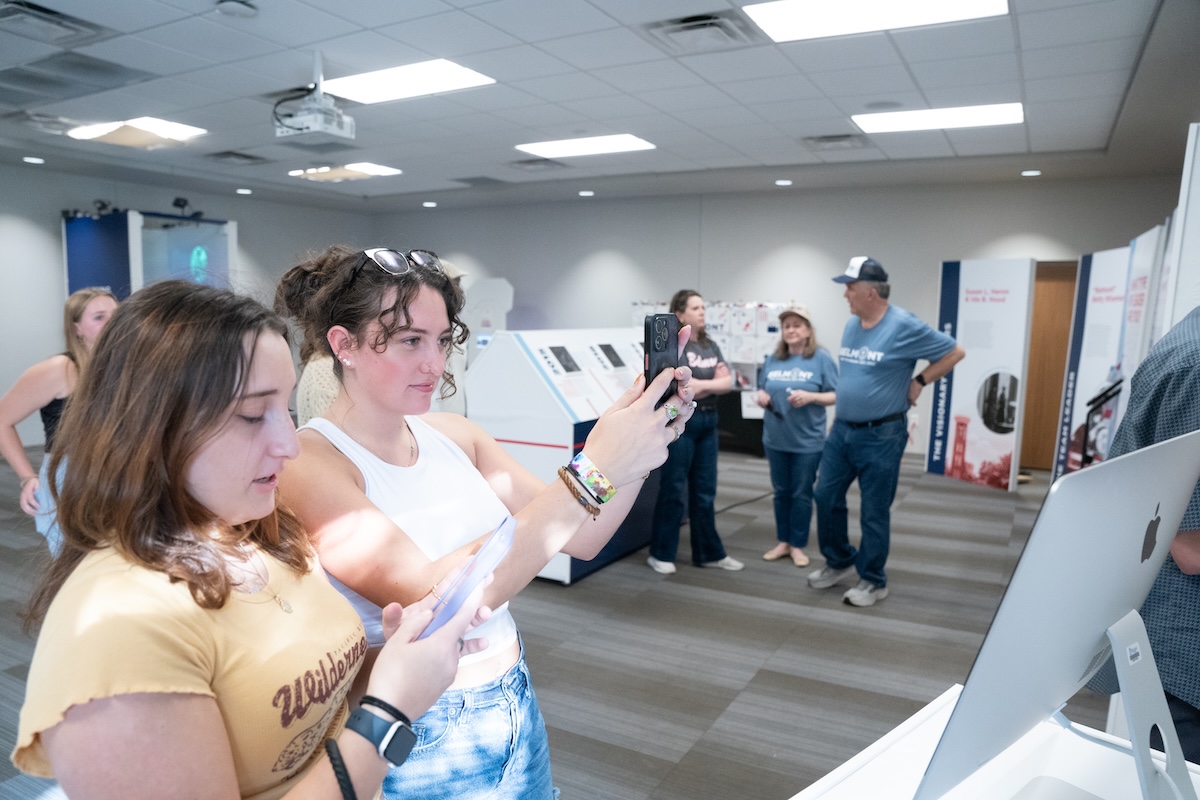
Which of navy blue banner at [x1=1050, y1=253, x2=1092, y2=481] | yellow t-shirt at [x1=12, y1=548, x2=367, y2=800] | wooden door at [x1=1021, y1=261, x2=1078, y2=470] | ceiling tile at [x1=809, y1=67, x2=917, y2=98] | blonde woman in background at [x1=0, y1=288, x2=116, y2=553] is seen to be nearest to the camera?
yellow t-shirt at [x1=12, y1=548, x2=367, y2=800]

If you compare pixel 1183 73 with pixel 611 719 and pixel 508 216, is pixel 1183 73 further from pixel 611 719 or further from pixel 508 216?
pixel 508 216

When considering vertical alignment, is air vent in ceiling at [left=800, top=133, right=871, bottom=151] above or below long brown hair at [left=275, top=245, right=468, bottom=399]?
above

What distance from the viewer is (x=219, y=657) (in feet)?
2.51

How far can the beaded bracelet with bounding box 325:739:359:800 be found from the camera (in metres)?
0.76

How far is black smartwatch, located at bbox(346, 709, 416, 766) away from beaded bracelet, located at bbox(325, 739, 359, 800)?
0.03m

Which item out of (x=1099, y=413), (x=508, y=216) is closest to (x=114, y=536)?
(x=1099, y=413)

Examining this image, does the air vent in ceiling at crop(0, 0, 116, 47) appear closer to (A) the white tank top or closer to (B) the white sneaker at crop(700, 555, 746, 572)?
(A) the white tank top

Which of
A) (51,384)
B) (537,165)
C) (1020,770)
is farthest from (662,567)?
(537,165)

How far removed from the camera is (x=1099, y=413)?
5.62 m

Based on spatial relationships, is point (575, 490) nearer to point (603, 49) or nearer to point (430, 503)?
point (430, 503)

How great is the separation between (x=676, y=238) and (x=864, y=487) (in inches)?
243

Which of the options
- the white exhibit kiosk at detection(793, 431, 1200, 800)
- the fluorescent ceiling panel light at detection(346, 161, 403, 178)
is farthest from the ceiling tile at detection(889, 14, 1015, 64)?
the fluorescent ceiling panel light at detection(346, 161, 403, 178)

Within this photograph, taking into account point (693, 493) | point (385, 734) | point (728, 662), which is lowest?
point (728, 662)

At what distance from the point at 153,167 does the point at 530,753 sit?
8580 millimetres
